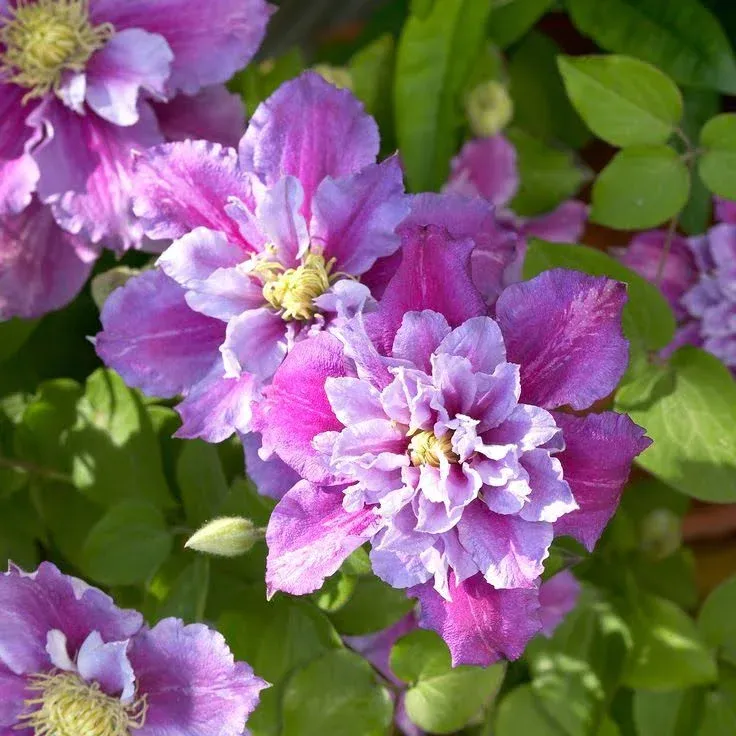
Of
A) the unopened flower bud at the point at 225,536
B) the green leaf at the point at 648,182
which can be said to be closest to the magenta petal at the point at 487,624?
the unopened flower bud at the point at 225,536

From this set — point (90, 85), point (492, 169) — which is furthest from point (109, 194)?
point (492, 169)

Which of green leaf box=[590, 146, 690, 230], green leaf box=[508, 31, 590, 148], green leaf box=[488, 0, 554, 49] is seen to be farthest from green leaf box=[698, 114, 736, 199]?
green leaf box=[508, 31, 590, 148]

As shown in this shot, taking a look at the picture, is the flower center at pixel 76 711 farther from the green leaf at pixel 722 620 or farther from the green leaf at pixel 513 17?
the green leaf at pixel 513 17

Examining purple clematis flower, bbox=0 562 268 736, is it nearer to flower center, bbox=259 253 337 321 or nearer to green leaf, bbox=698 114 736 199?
flower center, bbox=259 253 337 321

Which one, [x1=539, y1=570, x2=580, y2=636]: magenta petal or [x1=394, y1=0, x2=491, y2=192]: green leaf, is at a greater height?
[x1=394, y1=0, x2=491, y2=192]: green leaf

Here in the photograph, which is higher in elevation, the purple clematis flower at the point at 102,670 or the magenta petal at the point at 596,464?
the magenta petal at the point at 596,464

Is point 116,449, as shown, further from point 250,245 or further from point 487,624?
point 487,624

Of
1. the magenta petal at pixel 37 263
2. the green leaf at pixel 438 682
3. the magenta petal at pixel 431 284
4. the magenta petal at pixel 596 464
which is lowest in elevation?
the green leaf at pixel 438 682
